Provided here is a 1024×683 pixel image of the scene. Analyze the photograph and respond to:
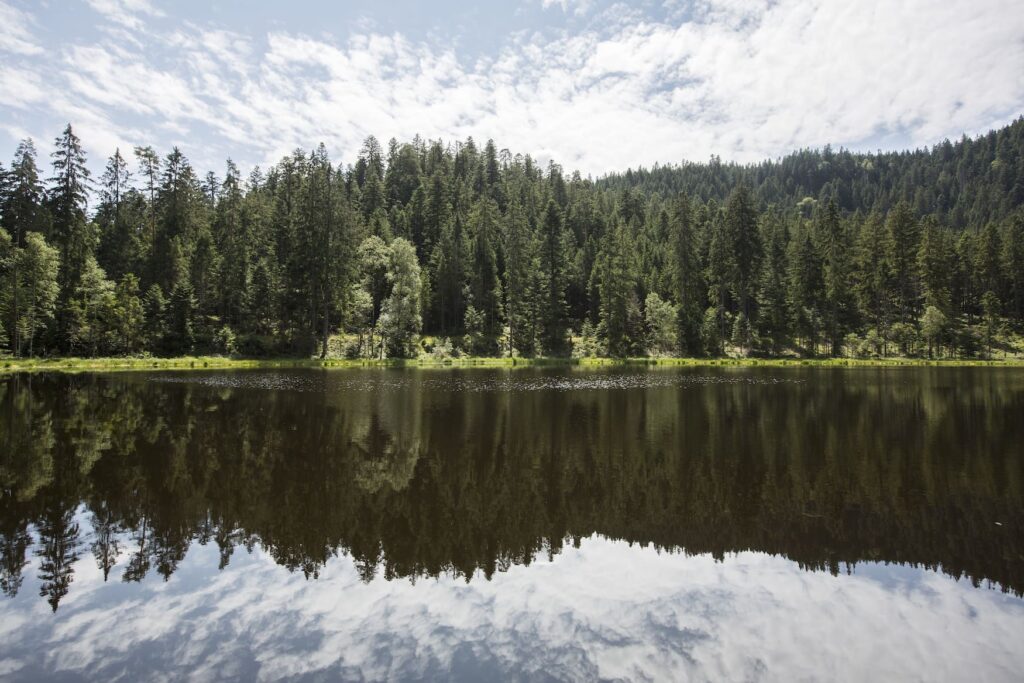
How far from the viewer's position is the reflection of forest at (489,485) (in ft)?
37.9

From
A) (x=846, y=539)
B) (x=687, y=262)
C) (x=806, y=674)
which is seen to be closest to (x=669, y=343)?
(x=687, y=262)

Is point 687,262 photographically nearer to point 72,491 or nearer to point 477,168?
point 477,168

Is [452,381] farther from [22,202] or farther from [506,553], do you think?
[22,202]

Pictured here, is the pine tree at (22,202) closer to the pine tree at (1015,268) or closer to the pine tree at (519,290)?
the pine tree at (519,290)

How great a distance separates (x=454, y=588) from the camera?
9.88 meters

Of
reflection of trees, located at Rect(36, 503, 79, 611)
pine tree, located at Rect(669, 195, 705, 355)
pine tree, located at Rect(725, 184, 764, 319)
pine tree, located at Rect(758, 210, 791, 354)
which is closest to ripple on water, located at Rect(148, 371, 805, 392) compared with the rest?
reflection of trees, located at Rect(36, 503, 79, 611)

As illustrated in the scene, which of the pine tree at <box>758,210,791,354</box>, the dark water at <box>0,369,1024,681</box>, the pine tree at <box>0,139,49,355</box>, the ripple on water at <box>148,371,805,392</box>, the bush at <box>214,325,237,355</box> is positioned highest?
the pine tree at <box>0,139,49,355</box>

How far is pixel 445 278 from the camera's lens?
306ft

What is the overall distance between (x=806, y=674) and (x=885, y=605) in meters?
3.06

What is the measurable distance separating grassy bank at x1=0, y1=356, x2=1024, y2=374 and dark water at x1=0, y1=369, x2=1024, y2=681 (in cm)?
4223

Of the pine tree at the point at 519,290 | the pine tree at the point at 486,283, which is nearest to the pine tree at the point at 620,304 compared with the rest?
the pine tree at the point at 519,290

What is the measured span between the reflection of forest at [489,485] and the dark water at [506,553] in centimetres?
10

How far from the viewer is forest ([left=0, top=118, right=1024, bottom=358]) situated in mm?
70375

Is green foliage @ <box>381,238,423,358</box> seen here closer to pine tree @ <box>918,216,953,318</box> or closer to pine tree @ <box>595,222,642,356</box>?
pine tree @ <box>595,222,642,356</box>
